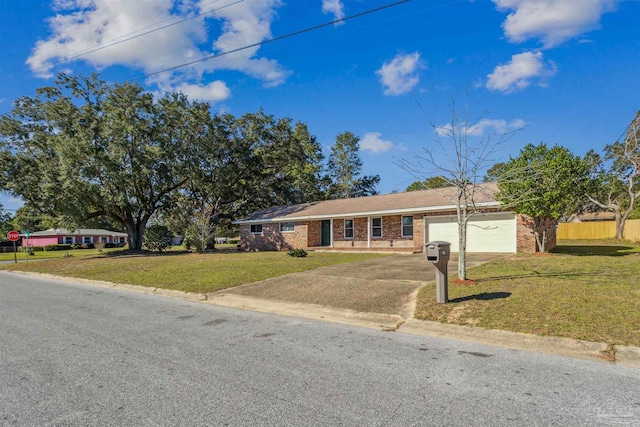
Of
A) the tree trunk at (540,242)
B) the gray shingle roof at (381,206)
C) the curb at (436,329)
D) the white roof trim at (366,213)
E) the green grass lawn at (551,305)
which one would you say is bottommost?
the curb at (436,329)

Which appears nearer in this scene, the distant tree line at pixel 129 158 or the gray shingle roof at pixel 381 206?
the gray shingle roof at pixel 381 206

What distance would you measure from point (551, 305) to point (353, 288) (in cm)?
431

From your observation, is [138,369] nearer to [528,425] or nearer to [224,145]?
[528,425]

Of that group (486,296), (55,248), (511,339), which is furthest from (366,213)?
(55,248)

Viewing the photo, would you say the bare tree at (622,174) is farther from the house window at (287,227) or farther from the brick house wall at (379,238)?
the house window at (287,227)

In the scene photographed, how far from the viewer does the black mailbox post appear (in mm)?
7077

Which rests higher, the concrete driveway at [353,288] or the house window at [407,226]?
the house window at [407,226]

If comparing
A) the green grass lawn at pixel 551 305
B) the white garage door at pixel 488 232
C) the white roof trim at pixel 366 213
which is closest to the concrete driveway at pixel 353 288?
the green grass lawn at pixel 551 305

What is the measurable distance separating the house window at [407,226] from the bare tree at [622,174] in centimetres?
1302

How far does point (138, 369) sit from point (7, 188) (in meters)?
29.9

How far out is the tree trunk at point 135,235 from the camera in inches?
1187

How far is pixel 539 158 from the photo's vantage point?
15.4 m

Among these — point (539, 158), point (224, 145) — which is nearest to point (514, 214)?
point (539, 158)

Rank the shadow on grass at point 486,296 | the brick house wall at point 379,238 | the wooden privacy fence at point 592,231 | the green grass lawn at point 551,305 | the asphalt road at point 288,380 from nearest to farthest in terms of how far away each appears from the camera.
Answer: the asphalt road at point 288,380
the green grass lawn at point 551,305
the shadow on grass at point 486,296
the brick house wall at point 379,238
the wooden privacy fence at point 592,231
